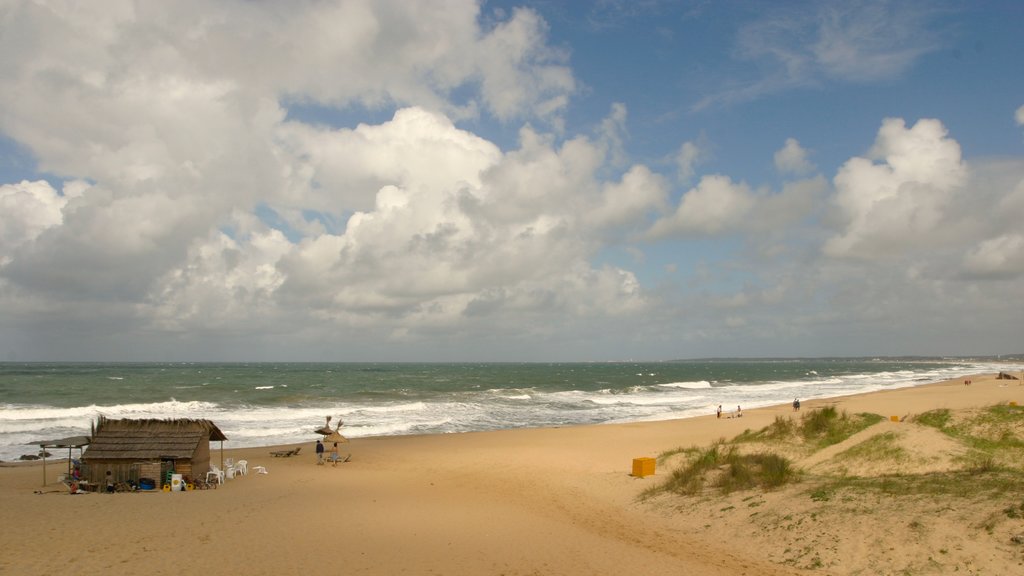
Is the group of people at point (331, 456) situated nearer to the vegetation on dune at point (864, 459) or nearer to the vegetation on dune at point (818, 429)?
the vegetation on dune at point (864, 459)

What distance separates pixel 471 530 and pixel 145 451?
12027 millimetres

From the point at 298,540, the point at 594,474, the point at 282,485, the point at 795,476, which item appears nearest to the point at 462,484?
the point at 594,474

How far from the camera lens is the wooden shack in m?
19.4

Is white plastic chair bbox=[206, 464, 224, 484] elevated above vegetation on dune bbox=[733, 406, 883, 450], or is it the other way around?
vegetation on dune bbox=[733, 406, 883, 450]

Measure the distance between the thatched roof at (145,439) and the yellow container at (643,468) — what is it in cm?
1397

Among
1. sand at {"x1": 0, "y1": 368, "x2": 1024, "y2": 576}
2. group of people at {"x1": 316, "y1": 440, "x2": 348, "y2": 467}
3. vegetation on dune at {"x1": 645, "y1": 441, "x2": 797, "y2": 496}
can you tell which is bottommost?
group of people at {"x1": 316, "y1": 440, "x2": 348, "y2": 467}

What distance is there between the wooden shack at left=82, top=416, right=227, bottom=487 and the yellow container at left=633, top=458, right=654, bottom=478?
1394cm

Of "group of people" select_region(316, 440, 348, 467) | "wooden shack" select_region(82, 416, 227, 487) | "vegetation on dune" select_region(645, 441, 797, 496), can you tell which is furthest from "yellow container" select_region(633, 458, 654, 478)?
"wooden shack" select_region(82, 416, 227, 487)

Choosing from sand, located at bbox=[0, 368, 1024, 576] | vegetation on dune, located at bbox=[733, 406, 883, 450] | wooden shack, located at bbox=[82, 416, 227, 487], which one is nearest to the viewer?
sand, located at bbox=[0, 368, 1024, 576]

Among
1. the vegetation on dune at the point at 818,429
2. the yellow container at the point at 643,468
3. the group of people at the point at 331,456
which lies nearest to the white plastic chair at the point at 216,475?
the group of people at the point at 331,456

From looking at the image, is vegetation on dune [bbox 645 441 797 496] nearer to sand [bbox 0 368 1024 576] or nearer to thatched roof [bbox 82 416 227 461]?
sand [bbox 0 368 1024 576]

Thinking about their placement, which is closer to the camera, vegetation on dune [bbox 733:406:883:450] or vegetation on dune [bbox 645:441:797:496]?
vegetation on dune [bbox 645:441:797:496]

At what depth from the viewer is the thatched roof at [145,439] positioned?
63.9 ft

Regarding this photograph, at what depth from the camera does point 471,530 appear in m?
14.0
